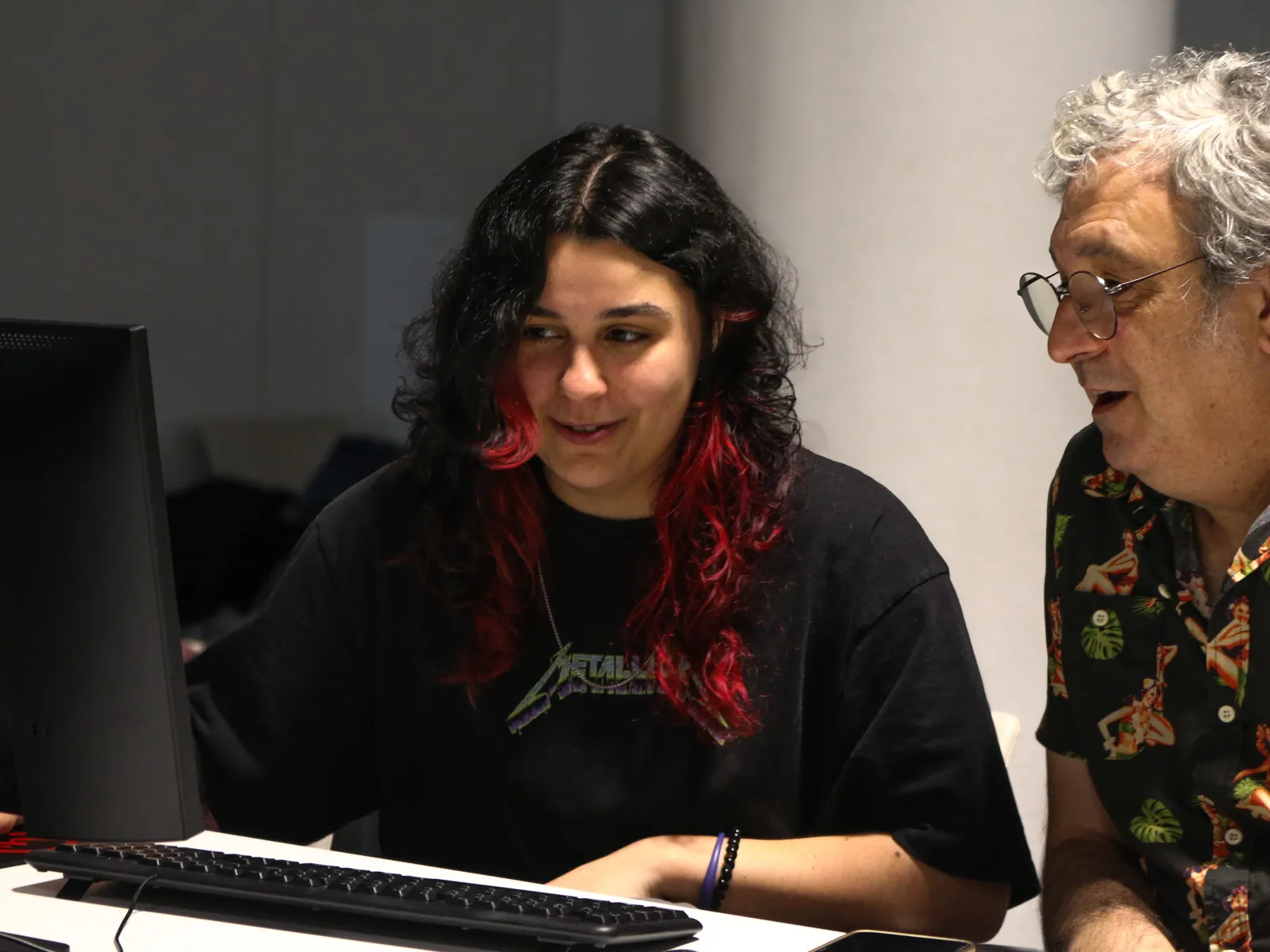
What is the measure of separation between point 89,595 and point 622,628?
0.71 meters

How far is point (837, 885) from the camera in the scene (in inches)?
58.8

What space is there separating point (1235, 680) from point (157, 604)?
0.94m

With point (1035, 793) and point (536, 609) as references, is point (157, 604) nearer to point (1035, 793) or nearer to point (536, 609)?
point (536, 609)

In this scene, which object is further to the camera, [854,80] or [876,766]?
[854,80]

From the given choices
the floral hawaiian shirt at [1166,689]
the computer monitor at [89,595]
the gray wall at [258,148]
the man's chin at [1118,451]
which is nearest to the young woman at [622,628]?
the floral hawaiian shirt at [1166,689]

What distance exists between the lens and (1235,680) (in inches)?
53.0

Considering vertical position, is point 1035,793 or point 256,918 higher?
point 256,918

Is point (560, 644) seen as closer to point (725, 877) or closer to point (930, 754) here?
point (725, 877)

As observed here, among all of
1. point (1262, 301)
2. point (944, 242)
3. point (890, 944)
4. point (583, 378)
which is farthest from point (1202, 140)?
point (944, 242)

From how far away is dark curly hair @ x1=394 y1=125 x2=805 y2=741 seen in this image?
5.26 ft

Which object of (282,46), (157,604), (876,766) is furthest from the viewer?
(282,46)

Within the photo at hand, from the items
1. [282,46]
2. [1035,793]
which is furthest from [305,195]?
[1035,793]

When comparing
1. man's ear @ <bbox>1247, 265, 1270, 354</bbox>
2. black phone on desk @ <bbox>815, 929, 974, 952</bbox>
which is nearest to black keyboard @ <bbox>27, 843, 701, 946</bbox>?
black phone on desk @ <bbox>815, 929, 974, 952</bbox>

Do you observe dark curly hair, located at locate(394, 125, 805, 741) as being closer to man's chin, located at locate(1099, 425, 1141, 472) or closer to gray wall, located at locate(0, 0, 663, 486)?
man's chin, located at locate(1099, 425, 1141, 472)
